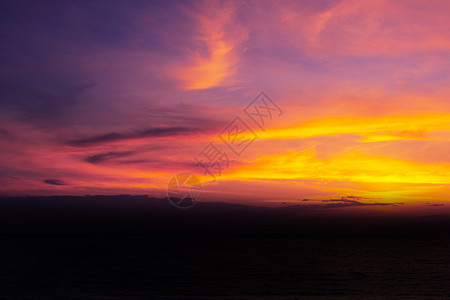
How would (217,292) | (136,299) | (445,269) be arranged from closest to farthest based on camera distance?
(136,299) < (217,292) < (445,269)

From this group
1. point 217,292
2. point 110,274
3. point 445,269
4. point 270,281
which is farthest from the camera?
point 445,269

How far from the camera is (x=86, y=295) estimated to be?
4356cm

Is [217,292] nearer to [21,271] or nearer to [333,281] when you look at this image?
[333,281]

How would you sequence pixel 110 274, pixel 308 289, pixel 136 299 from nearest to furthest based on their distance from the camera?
pixel 136 299, pixel 308 289, pixel 110 274

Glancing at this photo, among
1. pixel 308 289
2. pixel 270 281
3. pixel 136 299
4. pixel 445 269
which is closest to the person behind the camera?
pixel 136 299

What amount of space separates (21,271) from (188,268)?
30.6 meters

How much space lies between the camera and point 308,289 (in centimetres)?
4875

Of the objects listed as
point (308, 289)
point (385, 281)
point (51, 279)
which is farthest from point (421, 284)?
point (51, 279)

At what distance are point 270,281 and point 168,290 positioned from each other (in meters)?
16.2

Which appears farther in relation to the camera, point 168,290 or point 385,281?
point 385,281

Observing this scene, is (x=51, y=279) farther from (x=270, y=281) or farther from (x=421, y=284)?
(x=421, y=284)

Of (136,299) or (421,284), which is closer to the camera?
(136,299)

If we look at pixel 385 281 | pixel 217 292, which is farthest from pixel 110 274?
pixel 385 281

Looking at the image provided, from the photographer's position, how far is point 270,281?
54750mm
